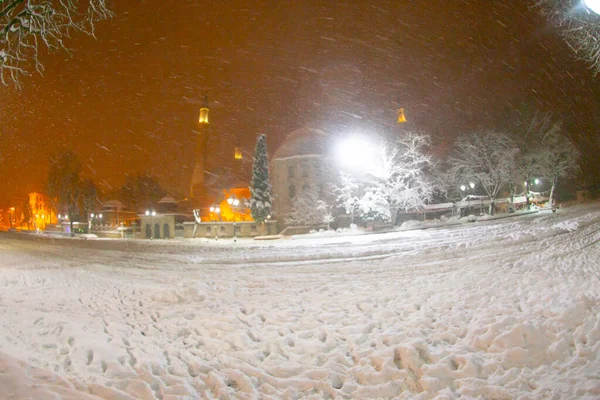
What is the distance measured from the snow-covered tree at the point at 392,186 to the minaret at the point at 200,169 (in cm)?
4481

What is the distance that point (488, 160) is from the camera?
41062 mm

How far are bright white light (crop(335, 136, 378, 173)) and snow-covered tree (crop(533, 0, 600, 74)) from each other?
2466cm

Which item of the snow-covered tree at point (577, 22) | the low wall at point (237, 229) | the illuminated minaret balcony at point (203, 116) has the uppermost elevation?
→ the illuminated minaret balcony at point (203, 116)

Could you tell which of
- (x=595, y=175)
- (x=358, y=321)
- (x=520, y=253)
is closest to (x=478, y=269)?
(x=520, y=253)

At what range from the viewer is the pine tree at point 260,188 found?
44.0 m

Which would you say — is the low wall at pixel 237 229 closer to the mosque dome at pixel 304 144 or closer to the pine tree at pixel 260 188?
the pine tree at pixel 260 188

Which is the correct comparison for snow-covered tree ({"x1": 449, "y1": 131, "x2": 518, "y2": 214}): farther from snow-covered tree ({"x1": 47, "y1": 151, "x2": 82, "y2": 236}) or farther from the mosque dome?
snow-covered tree ({"x1": 47, "y1": 151, "x2": 82, "y2": 236})

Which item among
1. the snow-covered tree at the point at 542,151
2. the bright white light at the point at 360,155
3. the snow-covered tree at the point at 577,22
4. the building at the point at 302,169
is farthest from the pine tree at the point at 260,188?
the snow-covered tree at the point at 577,22

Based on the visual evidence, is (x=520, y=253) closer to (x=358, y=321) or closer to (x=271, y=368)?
(x=358, y=321)

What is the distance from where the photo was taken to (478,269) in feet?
36.7

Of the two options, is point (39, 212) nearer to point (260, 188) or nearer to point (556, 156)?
point (260, 188)

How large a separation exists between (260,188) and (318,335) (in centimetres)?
3910

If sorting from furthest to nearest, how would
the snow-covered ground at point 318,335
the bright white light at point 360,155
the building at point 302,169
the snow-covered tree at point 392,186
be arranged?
the building at point 302,169
the bright white light at point 360,155
the snow-covered tree at point 392,186
the snow-covered ground at point 318,335

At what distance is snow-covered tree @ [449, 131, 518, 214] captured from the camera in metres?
40.3
